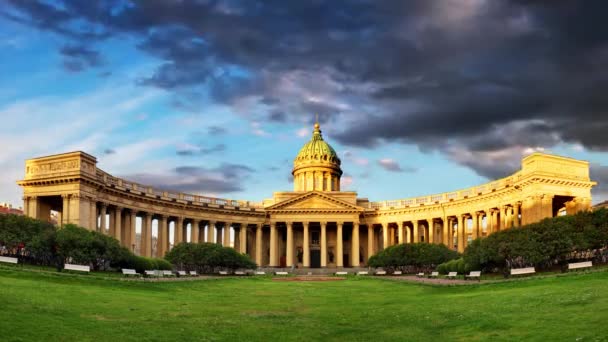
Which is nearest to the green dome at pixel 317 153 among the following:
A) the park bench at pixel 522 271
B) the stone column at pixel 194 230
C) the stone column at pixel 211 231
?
the stone column at pixel 211 231

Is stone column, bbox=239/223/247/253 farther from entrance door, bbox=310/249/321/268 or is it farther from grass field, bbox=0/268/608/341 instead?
grass field, bbox=0/268/608/341

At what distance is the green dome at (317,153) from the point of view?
128m

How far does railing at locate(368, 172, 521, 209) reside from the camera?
284 ft

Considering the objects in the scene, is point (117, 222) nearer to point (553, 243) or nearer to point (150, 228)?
point (150, 228)

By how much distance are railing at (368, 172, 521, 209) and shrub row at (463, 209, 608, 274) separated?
2864cm

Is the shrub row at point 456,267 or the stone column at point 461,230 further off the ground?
the stone column at point 461,230

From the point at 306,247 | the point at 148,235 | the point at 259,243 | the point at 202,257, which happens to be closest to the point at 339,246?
the point at 306,247

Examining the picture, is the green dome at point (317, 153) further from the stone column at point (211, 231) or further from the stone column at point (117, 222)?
the stone column at point (117, 222)

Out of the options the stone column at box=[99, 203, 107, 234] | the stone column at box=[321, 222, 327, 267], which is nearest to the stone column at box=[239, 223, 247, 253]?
the stone column at box=[321, 222, 327, 267]

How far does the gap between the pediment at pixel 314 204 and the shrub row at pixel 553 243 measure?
55.6m

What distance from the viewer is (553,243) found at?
167 feet

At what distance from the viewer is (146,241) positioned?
90.3 meters

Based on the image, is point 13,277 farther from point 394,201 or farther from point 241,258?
point 394,201

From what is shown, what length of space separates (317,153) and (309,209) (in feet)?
66.5
